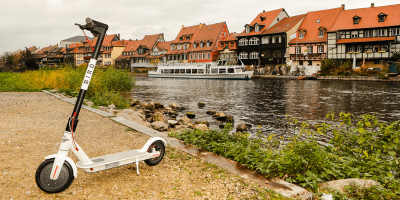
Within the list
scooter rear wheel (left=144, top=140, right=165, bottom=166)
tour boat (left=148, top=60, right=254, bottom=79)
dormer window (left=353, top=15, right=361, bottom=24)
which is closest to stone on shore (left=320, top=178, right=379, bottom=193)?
scooter rear wheel (left=144, top=140, right=165, bottom=166)

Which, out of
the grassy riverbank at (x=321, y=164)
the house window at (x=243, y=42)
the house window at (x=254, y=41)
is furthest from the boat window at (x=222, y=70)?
the grassy riverbank at (x=321, y=164)

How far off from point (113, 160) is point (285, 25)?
61.3 meters

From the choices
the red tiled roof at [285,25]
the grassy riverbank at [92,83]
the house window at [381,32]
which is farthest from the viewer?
the red tiled roof at [285,25]

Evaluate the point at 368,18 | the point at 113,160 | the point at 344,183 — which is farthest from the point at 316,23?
the point at 113,160

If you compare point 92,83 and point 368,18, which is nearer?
point 92,83

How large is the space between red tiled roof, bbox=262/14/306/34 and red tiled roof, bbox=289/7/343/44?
52.5 inches

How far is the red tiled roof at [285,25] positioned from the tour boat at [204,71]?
9.66 meters

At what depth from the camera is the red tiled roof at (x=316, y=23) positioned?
55688mm

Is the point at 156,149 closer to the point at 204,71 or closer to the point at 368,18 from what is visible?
the point at 368,18

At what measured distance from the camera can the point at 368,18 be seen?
50.0 meters

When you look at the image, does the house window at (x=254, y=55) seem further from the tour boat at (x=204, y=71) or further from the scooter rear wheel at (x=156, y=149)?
the scooter rear wheel at (x=156, y=149)

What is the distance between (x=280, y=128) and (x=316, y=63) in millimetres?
46348

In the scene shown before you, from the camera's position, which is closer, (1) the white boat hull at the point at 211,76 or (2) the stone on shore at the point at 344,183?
(2) the stone on shore at the point at 344,183

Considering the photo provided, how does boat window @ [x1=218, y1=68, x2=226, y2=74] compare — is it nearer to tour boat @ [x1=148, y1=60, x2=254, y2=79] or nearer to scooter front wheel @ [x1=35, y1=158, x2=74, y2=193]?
tour boat @ [x1=148, y1=60, x2=254, y2=79]
